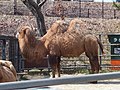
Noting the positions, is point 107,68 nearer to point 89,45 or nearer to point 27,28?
point 89,45

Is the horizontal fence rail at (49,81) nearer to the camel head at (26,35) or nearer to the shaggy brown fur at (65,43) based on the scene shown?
the camel head at (26,35)

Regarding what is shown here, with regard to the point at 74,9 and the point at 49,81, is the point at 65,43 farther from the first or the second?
the point at 74,9

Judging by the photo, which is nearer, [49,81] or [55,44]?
[49,81]

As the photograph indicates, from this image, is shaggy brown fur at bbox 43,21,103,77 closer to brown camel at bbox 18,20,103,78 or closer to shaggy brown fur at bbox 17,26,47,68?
brown camel at bbox 18,20,103,78

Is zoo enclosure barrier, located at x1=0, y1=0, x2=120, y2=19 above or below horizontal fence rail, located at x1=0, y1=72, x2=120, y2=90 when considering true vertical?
above

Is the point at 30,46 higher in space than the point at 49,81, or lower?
lower

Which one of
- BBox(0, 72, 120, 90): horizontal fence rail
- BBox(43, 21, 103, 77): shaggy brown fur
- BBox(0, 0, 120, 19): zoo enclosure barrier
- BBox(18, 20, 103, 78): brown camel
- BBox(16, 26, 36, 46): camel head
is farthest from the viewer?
BBox(0, 0, 120, 19): zoo enclosure barrier

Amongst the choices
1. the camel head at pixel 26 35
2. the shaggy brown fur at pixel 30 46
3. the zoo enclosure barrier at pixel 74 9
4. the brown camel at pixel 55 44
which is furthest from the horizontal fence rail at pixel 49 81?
the zoo enclosure barrier at pixel 74 9

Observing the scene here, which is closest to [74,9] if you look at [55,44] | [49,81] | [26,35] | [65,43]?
[65,43]

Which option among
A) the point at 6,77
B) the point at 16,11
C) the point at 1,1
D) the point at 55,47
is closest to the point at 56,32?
the point at 55,47

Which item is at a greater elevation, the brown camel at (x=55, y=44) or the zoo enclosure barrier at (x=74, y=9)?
the zoo enclosure barrier at (x=74, y=9)

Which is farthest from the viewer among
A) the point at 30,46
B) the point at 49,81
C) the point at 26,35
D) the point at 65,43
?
the point at 65,43

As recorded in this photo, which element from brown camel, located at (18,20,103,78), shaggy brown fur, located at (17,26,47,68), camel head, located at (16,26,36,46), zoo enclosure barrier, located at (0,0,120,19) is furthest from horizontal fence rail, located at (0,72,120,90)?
zoo enclosure barrier, located at (0,0,120,19)

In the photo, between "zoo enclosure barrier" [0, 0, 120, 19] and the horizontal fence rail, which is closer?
the horizontal fence rail
